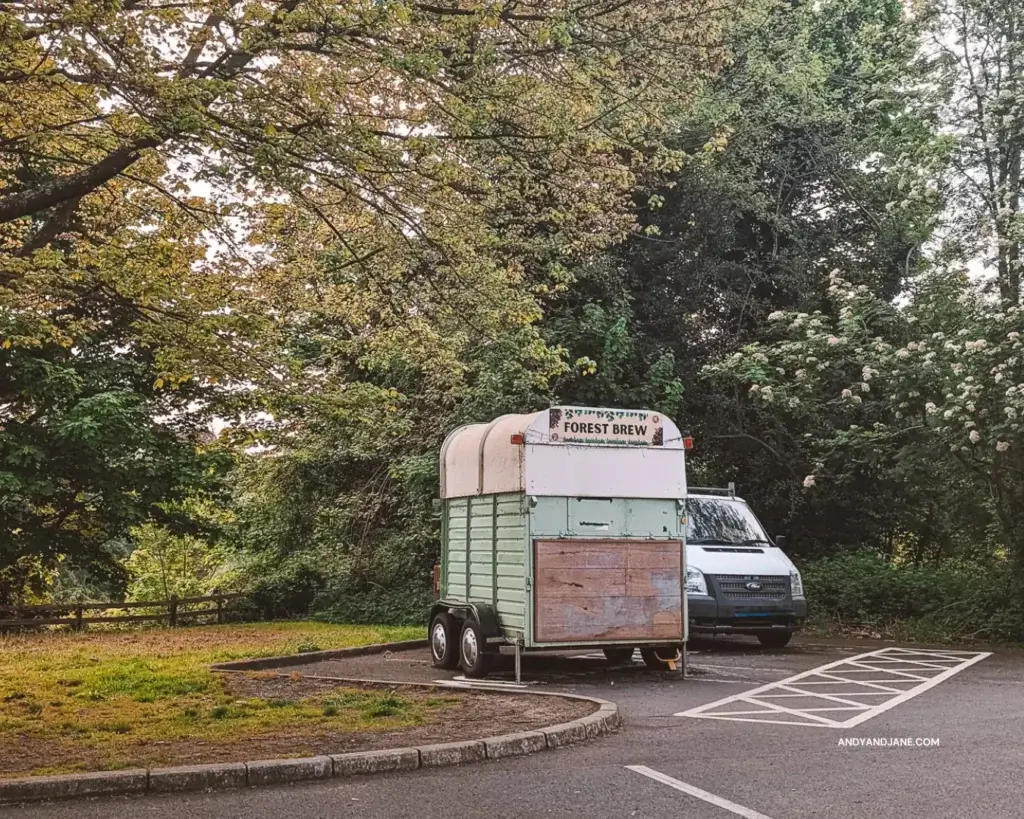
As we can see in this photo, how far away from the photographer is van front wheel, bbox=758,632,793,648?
615 inches

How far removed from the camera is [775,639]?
620 inches

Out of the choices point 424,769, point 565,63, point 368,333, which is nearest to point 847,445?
point 368,333

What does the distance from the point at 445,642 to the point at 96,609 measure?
1327 centimetres

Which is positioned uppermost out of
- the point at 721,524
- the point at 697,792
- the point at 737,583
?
the point at 721,524

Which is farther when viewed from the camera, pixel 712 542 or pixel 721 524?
pixel 721 524

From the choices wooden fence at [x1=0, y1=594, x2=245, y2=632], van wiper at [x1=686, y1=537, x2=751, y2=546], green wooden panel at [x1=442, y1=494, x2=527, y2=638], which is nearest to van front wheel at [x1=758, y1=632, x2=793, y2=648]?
van wiper at [x1=686, y1=537, x2=751, y2=546]

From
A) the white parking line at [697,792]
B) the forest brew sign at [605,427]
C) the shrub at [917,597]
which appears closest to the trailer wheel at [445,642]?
the forest brew sign at [605,427]

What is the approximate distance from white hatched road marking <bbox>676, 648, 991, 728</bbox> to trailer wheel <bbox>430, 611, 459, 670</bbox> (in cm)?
368

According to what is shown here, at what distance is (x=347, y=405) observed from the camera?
46.6 ft

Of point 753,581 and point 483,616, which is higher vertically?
point 753,581

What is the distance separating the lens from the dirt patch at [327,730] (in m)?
7.07

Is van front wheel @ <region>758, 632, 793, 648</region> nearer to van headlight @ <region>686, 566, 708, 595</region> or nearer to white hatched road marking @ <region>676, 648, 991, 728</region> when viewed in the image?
white hatched road marking @ <region>676, 648, 991, 728</region>

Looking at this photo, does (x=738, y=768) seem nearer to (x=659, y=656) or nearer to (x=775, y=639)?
(x=659, y=656)

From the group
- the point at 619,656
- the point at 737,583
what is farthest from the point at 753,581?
the point at 619,656
